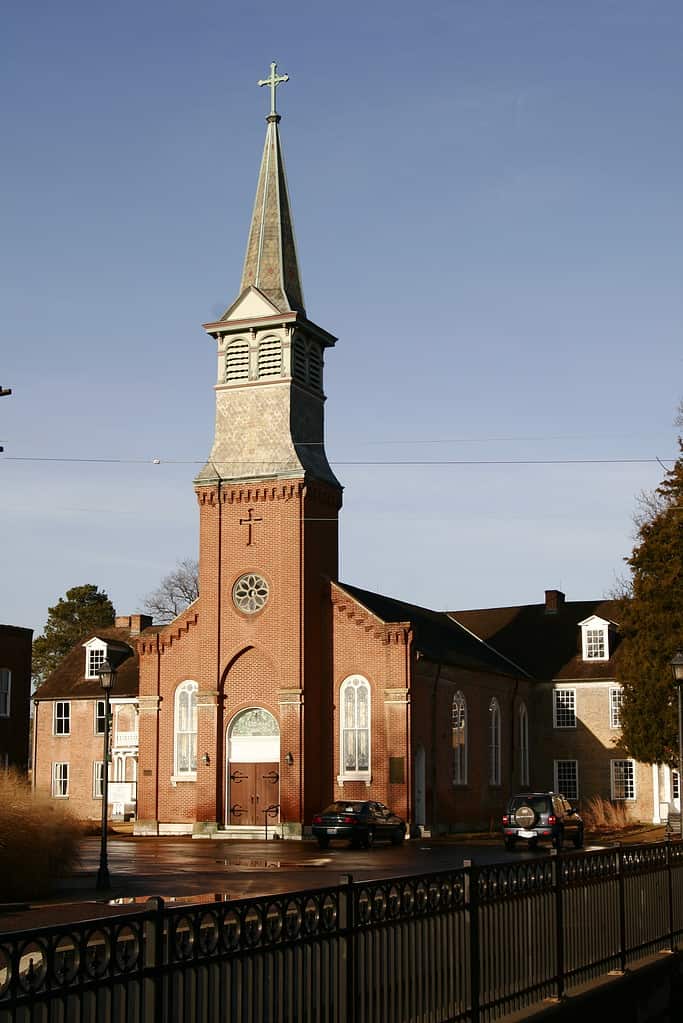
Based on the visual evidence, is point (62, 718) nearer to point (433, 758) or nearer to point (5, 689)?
point (5, 689)

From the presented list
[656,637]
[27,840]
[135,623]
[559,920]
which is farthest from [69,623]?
[559,920]

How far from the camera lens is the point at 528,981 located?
10.4 m

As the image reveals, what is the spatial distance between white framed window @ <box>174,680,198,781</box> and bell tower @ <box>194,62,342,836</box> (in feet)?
3.43

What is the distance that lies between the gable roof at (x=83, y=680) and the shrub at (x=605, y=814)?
828 inches

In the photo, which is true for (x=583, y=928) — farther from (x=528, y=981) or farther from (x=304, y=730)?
(x=304, y=730)

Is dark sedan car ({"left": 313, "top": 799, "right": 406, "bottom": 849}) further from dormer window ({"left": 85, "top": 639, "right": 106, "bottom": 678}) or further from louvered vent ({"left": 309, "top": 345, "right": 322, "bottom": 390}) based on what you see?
dormer window ({"left": 85, "top": 639, "right": 106, "bottom": 678})

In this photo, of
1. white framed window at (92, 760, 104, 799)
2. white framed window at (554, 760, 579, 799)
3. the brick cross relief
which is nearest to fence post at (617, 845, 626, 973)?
the brick cross relief

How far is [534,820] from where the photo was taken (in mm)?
39438

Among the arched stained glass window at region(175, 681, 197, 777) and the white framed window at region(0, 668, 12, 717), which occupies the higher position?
the white framed window at region(0, 668, 12, 717)

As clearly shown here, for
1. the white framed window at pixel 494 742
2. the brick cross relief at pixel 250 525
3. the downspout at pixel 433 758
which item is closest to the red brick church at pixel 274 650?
the brick cross relief at pixel 250 525

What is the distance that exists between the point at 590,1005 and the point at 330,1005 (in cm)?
445

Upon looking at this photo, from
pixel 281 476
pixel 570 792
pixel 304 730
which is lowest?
pixel 570 792

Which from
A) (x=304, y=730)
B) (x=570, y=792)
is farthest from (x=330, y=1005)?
(x=570, y=792)

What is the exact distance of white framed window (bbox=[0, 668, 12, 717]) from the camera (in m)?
41.6
